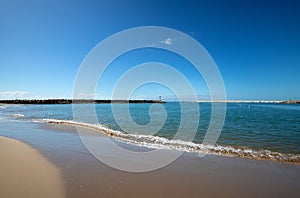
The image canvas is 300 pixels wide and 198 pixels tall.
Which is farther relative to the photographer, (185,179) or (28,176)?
(185,179)

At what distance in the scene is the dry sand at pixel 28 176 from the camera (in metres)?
3.87

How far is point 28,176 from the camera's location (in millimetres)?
4711

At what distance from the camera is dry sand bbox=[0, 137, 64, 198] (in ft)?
12.7

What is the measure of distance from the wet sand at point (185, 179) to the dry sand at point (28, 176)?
0.25 m

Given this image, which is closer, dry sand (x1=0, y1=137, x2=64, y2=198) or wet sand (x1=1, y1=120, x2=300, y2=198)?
dry sand (x1=0, y1=137, x2=64, y2=198)

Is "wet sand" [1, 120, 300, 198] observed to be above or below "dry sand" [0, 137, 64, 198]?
below

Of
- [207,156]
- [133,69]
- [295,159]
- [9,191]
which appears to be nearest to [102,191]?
[9,191]

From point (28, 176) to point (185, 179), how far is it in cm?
413

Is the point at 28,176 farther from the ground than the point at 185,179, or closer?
farther from the ground

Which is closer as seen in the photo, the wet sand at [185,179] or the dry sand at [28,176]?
the dry sand at [28,176]

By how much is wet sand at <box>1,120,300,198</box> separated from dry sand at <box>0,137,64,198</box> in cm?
25

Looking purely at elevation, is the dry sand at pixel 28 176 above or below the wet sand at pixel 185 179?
above

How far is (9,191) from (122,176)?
2512 mm

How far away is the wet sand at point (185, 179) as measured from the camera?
410 centimetres
